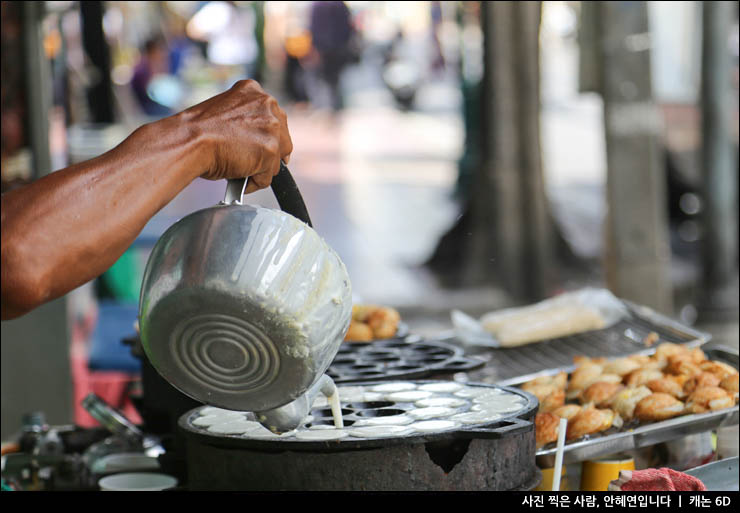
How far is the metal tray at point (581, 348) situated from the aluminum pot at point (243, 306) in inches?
65.4

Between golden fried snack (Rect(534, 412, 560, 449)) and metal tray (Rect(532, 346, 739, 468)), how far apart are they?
2 cm

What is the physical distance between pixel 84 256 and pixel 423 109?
854 inches

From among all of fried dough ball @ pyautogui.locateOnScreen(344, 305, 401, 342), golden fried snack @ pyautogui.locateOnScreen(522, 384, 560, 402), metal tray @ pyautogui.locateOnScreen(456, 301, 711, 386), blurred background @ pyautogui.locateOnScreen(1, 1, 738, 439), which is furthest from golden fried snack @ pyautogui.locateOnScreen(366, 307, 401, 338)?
golden fried snack @ pyautogui.locateOnScreen(522, 384, 560, 402)

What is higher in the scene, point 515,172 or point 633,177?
point 633,177

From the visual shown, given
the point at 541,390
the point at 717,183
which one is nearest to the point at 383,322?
the point at 541,390

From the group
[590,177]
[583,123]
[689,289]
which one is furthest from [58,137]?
[583,123]

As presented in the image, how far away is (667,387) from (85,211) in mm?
1904

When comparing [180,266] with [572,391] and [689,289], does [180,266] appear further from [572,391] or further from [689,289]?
[689,289]

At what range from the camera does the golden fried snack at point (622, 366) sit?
3.27 metres

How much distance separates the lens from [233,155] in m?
1.84

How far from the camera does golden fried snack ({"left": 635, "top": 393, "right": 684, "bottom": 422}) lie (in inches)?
113

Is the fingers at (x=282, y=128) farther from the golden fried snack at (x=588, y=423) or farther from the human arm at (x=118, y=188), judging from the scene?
the golden fried snack at (x=588, y=423)

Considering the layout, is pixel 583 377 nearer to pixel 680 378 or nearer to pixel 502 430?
pixel 680 378

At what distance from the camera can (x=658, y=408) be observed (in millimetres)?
2865
